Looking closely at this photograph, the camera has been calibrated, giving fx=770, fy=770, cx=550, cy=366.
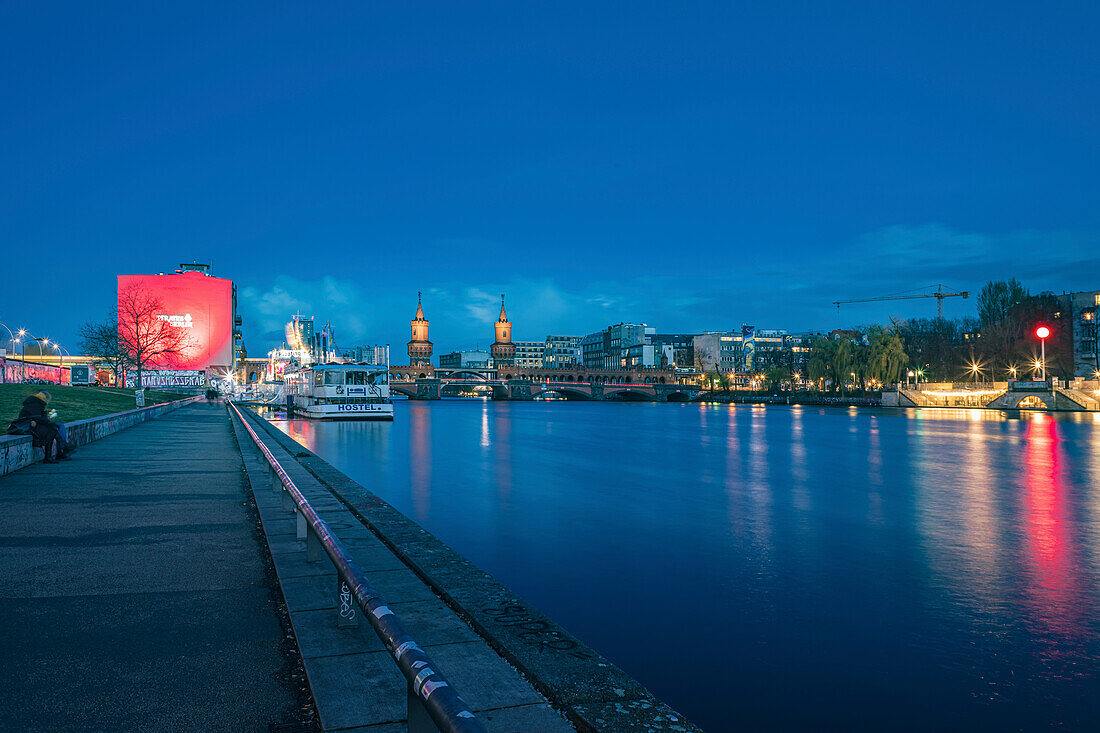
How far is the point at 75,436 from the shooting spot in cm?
2128

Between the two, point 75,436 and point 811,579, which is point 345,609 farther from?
point 75,436

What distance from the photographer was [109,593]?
22.7ft

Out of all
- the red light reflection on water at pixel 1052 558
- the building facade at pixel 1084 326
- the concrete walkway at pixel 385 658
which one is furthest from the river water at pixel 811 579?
the building facade at pixel 1084 326

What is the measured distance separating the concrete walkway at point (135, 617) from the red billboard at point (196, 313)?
14039 centimetres

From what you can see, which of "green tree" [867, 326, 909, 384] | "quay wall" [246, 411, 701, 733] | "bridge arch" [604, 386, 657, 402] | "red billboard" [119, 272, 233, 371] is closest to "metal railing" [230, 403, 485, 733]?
"quay wall" [246, 411, 701, 733]

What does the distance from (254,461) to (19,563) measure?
9272mm

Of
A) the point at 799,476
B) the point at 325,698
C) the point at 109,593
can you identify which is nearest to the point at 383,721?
the point at 325,698

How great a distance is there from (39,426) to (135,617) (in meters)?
13.7

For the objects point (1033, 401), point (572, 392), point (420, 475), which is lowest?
point (1033, 401)

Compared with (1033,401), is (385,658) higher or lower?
higher

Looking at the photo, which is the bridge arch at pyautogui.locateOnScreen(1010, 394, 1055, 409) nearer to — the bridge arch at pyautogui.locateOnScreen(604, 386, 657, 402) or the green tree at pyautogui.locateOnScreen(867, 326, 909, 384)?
the green tree at pyautogui.locateOnScreen(867, 326, 909, 384)

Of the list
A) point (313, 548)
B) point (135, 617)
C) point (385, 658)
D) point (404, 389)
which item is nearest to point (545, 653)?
point (385, 658)

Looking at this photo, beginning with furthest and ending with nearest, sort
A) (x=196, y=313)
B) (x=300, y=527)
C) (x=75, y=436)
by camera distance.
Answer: (x=196, y=313)
(x=75, y=436)
(x=300, y=527)

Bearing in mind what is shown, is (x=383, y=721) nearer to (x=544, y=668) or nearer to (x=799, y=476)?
(x=544, y=668)
